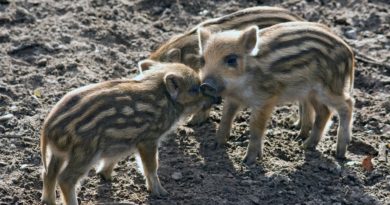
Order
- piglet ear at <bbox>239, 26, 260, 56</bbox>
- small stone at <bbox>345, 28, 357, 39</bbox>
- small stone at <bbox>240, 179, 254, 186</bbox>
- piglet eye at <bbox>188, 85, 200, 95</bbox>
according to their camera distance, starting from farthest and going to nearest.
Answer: small stone at <bbox>345, 28, 357, 39</bbox>
piglet ear at <bbox>239, 26, 260, 56</bbox>
piglet eye at <bbox>188, 85, 200, 95</bbox>
small stone at <bbox>240, 179, 254, 186</bbox>

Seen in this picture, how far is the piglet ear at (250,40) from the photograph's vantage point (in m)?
7.33

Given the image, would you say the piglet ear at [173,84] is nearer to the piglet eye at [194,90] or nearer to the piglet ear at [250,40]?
the piglet eye at [194,90]

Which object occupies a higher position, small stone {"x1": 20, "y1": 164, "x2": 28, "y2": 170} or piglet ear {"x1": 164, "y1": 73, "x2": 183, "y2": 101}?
piglet ear {"x1": 164, "y1": 73, "x2": 183, "y2": 101}

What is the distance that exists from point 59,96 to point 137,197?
169 centimetres

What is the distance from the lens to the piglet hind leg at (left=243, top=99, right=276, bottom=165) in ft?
24.4

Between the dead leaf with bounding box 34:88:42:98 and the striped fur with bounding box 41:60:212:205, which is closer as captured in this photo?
the striped fur with bounding box 41:60:212:205

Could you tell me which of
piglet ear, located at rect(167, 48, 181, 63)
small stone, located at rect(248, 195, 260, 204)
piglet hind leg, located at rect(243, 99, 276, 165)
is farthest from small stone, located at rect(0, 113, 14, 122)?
small stone, located at rect(248, 195, 260, 204)

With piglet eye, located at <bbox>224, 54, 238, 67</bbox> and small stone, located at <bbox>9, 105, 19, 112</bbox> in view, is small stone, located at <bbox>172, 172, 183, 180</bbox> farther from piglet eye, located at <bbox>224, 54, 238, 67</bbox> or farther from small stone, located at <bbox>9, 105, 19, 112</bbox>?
small stone, located at <bbox>9, 105, 19, 112</bbox>

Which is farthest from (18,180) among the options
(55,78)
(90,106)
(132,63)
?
(132,63)

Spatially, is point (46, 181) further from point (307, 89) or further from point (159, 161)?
point (307, 89)

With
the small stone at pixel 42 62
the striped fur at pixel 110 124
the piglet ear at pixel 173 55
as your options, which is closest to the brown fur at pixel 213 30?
the piglet ear at pixel 173 55

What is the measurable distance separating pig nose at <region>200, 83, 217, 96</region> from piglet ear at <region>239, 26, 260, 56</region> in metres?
0.44

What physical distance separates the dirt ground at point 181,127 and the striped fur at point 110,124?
42 cm

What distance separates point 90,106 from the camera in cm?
625
